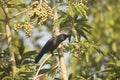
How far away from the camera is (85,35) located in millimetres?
4551

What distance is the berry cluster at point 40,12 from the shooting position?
367cm

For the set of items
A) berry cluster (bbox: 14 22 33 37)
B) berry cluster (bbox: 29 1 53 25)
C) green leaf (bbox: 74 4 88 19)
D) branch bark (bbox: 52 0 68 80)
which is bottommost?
branch bark (bbox: 52 0 68 80)

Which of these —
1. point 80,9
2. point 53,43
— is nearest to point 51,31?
point 53,43

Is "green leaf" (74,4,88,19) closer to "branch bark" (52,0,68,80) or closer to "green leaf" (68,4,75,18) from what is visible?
"green leaf" (68,4,75,18)

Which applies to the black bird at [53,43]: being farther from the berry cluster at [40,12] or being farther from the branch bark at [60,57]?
the berry cluster at [40,12]

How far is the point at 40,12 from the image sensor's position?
368 cm

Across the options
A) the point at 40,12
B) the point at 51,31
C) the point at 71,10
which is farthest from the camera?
the point at 51,31

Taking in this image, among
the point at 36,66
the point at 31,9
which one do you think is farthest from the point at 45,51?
the point at 31,9

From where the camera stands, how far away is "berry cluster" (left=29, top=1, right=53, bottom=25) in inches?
144

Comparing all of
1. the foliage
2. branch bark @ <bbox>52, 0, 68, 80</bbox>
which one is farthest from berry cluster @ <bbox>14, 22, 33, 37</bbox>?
branch bark @ <bbox>52, 0, 68, 80</bbox>

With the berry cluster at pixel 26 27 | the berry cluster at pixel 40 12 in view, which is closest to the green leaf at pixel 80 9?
the berry cluster at pixel 40 12

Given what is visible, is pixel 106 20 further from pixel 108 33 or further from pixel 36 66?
pixel 36 66

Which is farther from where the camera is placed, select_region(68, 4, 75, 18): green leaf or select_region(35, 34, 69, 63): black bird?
select_region(35, 34, 69, 63): black bird

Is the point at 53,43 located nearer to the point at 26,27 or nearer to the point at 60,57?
the point at 60,57
